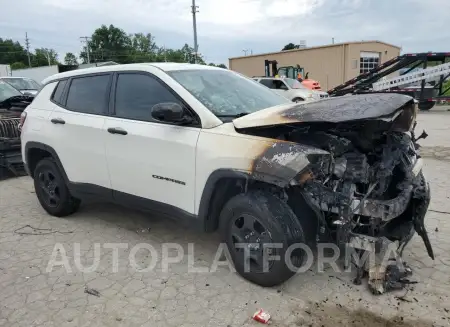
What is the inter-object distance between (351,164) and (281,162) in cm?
59

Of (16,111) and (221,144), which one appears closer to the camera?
(221,144)

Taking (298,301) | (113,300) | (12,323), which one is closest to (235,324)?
(298,301)

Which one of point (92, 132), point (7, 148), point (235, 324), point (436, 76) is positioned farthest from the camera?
point (436, 76)

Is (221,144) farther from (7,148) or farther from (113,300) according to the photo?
(7,148)

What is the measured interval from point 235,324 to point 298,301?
0.56 m

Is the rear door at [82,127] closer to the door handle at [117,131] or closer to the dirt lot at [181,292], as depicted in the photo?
the door handle at [117,131]

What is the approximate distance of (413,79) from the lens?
53.8 ft

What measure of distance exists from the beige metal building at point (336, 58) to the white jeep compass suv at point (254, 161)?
1091 inches

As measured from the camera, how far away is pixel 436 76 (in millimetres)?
16156

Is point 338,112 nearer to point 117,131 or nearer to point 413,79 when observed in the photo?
point 117,131

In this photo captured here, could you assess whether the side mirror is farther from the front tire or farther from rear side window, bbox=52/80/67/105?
rear side window, bbox=52/80/67/105

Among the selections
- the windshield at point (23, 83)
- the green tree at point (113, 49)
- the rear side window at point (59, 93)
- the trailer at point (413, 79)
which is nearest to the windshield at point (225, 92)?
the rear side window at point (59, 93)

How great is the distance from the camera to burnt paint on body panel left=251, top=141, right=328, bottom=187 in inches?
108

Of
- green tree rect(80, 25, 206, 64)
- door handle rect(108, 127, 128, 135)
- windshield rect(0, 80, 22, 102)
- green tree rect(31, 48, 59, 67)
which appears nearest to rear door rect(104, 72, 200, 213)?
door handle rect(108, 127, 128, 135)
